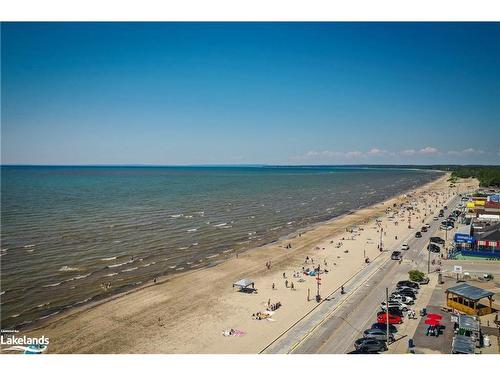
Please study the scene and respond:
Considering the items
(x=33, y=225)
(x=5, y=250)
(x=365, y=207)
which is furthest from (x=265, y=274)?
(x=365, y=207)

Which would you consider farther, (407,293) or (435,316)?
(407,293)

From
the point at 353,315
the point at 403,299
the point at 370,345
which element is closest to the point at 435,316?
the point at 403,299

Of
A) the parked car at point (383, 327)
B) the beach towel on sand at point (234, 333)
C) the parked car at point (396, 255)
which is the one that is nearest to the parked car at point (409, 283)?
the parked car at point (383, 327)

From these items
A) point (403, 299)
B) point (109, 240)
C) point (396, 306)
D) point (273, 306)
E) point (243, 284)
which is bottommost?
point (273, 306)

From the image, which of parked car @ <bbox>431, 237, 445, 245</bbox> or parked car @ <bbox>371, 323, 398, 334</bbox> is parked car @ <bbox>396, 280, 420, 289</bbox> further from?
parked car @ <bbox>431, 237, 445, 245</bbox>

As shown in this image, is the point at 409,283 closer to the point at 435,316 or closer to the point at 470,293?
the point at 470,293

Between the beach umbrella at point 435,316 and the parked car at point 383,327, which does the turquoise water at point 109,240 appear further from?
the beach umbrella at point 435,316
